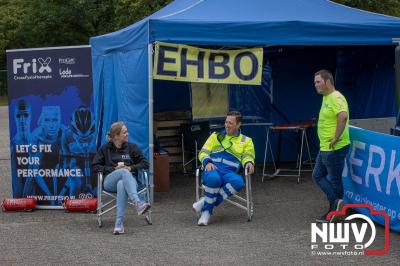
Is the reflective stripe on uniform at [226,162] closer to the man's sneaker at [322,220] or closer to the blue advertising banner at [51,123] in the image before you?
the man's sneaker at [322,220]

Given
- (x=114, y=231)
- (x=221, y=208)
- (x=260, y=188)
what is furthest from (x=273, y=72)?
(x=114, y=231)

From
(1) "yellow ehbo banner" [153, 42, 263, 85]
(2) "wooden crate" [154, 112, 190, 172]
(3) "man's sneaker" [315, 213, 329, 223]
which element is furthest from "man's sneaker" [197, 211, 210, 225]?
(2) "wooden crate" [154, 112, 190, 172]

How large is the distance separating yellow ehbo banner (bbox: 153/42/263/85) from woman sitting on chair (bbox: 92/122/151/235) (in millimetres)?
1153

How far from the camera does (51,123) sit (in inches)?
324

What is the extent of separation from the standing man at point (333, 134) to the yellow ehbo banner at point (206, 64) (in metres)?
1.81

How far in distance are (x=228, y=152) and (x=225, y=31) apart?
1.76 m

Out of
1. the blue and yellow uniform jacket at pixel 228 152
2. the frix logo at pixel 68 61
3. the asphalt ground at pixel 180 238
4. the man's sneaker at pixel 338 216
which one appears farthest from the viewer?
the frix logo at pixel 68 61

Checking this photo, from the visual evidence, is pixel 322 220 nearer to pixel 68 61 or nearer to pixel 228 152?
pixel 228 152

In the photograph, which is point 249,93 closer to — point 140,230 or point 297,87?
point 297,87

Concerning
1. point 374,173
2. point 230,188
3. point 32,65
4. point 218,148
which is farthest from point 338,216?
point 32,65

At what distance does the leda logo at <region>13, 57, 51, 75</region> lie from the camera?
8.14 meters

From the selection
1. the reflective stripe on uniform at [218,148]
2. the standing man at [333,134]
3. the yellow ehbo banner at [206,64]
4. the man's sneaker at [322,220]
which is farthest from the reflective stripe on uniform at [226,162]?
the yellow ehbo banner at [206,64]

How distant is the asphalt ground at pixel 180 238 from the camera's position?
19.4 feet

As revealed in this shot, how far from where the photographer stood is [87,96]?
811cm
